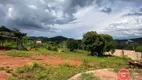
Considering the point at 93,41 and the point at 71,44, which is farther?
the point at 71,44

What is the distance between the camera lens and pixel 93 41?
38812 millimetres

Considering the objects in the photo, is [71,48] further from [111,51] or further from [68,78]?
[68,78]

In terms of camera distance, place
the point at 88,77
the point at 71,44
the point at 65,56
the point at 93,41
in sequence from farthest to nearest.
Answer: the point at 71,44
the point at 93,41
the point at 65,56
the point at 88,77

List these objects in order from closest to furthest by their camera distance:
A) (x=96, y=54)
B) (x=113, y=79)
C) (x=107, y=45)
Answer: (x=113, y=79), (x=96, y=54), (x=107, y=45)

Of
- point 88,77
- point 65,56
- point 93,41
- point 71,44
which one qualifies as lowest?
point 88,77

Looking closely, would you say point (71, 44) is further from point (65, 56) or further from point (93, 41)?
point (65, 56)

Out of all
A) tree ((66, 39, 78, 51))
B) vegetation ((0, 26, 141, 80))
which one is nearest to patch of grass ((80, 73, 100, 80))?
vegetation ((0, 26, 141, 80))

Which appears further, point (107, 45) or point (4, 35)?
point (107, 45)

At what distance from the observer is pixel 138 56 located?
33719mm

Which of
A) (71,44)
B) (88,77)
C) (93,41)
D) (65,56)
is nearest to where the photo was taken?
(88,77)

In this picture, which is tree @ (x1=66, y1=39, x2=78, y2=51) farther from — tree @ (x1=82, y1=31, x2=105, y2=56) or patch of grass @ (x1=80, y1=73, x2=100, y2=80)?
patch of grass @ (x1=80, y1=73, x2=100, y2=80)

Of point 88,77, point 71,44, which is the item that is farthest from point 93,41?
point 88,77

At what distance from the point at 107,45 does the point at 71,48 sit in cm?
1185

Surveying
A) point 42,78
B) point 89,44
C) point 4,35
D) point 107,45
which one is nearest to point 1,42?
point 4,35
